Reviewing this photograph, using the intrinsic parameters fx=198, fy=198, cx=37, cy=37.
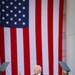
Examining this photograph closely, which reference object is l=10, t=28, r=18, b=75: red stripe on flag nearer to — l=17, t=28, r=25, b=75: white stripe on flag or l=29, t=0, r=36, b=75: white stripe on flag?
l=17, t=28, r=25, b=75: white stripe on flag

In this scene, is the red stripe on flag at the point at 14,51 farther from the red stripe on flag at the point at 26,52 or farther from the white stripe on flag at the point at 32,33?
the white stripe on flag at the point at 32,33

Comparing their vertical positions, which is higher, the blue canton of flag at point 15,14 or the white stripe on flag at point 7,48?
the blue canton of flag at point 15,14

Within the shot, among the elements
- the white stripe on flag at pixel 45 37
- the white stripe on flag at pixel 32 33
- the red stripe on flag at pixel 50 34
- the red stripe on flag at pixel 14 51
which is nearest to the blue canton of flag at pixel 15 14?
the white stripe on flag at pixel 32 33

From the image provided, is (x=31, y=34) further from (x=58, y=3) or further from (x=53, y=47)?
(x=58, y=3)

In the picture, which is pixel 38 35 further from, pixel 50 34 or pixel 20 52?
pixel 20 52

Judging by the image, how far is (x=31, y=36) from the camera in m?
6.55

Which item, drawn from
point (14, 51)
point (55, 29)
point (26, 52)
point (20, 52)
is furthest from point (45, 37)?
point (14, 51)

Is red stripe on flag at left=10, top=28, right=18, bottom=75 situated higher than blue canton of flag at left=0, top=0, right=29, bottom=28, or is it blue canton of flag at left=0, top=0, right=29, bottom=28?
blue canton of flag at left=0, top=0, right=29, bottom=28

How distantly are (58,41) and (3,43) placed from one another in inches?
71.3

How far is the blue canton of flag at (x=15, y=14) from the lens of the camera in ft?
21.6

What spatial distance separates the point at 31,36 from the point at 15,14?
911 mm

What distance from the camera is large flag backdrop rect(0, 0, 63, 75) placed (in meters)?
6.51

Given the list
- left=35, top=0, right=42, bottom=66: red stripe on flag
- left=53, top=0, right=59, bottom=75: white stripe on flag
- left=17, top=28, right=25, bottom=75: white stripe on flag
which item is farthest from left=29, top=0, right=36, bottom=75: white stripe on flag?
left=53, top=0, right=59, bottom=75: white stripe on flag

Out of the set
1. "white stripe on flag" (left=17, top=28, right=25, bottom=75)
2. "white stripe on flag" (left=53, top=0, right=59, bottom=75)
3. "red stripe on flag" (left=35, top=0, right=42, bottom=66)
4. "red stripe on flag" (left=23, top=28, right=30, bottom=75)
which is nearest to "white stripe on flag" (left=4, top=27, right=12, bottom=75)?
"white stripe on flag" (left=17, top=28, right=25, bottom=75)
